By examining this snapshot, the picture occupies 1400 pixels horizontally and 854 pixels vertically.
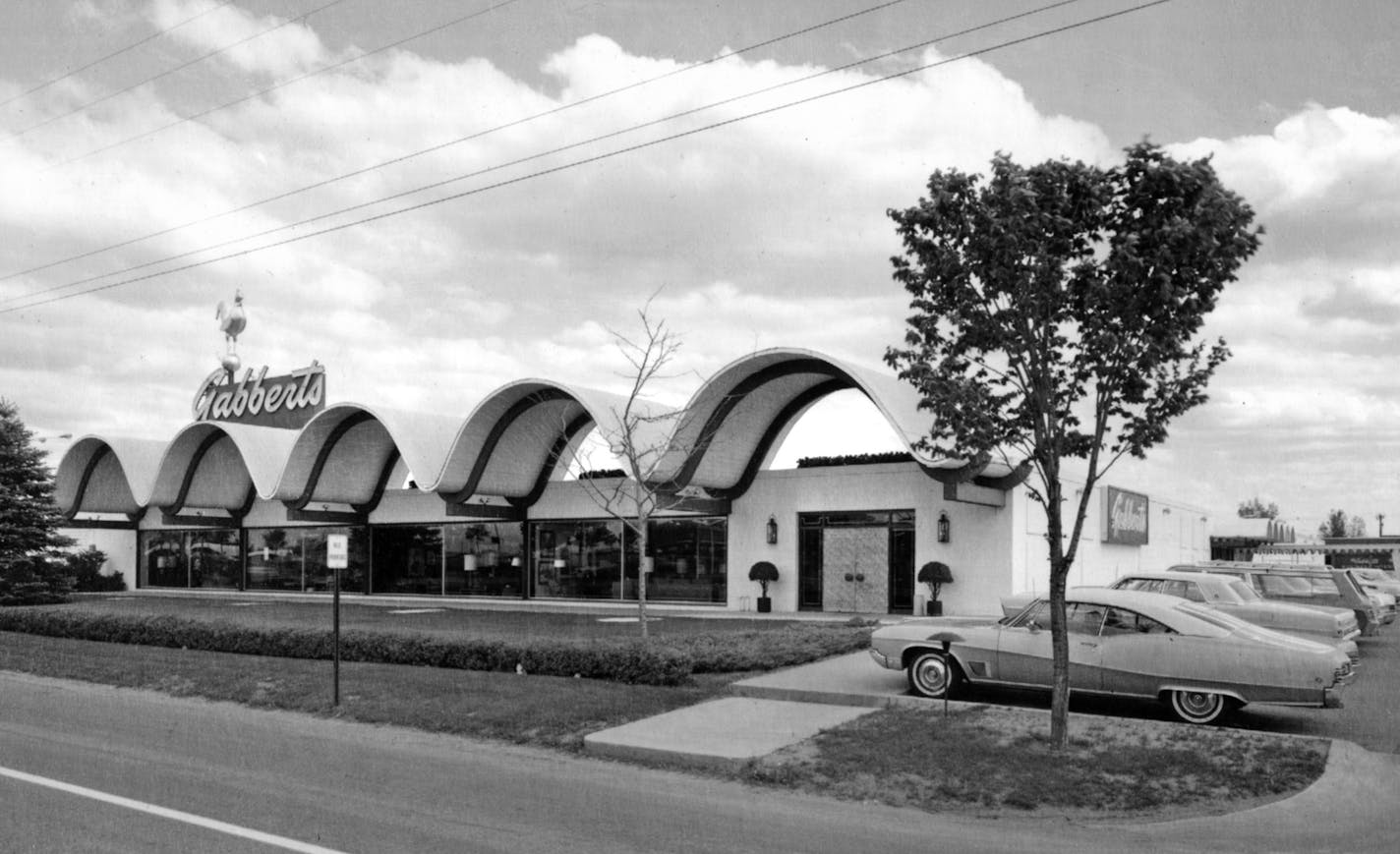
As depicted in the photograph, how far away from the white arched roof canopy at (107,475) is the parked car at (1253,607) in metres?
35.1

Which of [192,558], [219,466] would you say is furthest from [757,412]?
[192,558]

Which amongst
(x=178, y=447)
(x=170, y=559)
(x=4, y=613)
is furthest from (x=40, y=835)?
(x=170, y=559)

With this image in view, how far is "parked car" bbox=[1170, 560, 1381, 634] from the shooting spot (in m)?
21.3

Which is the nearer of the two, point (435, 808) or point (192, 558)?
point (435, 808)

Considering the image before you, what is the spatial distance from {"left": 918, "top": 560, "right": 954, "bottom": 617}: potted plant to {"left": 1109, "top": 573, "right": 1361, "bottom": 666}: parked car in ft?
23.5

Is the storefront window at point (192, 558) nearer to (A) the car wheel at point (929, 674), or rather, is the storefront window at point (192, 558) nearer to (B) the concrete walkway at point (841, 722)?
(B) the concrete walkway at point (841, 722)

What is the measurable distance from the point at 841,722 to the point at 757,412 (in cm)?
1754

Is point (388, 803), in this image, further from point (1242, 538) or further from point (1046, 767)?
point (1242, 538)

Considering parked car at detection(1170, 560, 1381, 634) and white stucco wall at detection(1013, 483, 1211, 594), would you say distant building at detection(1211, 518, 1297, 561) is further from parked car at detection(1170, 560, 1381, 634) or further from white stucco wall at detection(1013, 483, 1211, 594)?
parked car at detection(1170, 560, 1381, 634)

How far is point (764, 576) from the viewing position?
29031 millimetres

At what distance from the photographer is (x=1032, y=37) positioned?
42.5 feet

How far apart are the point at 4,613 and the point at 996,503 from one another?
22901 mm

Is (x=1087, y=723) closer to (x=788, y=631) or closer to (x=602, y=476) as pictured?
(x=788, y=631)

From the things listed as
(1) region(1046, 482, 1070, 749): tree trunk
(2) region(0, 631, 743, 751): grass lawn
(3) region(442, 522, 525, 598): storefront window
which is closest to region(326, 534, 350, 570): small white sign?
(2) region(0, 631, 743, 751): grass lawn
